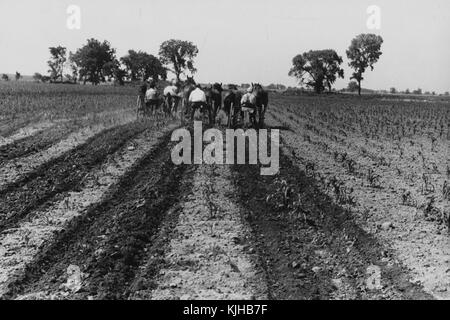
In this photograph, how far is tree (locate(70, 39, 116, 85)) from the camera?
270 feet

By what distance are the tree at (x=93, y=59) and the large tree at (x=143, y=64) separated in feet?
9.22

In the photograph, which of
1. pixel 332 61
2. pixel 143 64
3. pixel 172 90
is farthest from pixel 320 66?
pixel 172 90

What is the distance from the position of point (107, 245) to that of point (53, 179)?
3.52 meters

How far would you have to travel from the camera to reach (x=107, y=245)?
579 centimetres

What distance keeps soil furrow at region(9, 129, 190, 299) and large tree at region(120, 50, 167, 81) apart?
256 feet

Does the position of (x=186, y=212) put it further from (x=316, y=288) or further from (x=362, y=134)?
(x=362, y=134)

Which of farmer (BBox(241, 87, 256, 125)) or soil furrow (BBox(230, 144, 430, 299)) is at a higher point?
farmer (BBox(241, 87, 256, 125))

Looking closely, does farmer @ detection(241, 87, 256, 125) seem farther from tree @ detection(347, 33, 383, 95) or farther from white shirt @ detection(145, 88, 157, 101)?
tree @ detection(347, 33, 383, 95)

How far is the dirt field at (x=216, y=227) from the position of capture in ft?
16.3

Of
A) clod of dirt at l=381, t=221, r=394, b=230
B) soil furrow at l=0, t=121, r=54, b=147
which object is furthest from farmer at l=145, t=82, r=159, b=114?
clod of dirt at l=381, t=221, r=394, b=230

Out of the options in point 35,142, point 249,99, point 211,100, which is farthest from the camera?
point 211,100

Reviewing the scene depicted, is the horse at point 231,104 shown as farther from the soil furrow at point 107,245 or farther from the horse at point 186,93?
the soil furrow at point 107,245

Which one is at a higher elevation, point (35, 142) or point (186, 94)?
point (186, 94)

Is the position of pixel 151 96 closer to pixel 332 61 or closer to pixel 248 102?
pixel 248 102
